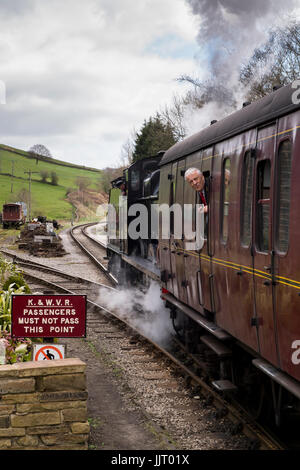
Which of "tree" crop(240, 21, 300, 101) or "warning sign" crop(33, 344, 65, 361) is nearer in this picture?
"warning sign" crop(33, 344, 65, 361)

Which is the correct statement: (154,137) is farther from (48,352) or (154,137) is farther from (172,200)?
(48,352)

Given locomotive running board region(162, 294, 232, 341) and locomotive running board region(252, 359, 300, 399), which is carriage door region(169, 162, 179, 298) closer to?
locomotive running board region(162, 294, 232, 341)

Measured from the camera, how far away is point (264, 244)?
520 cm

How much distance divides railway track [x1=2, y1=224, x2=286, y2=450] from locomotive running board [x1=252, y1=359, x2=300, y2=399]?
100 cm

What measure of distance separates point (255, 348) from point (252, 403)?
1998 millimetres

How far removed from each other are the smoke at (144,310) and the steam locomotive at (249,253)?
272 centimetres

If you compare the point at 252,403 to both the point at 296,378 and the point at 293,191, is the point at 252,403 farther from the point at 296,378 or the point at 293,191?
the point at 293,191

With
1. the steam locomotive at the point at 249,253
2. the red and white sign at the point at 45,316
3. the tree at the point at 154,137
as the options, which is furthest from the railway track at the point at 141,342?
the tree at the point at 154,137

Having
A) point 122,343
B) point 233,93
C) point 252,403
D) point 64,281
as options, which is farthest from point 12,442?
point 64,281

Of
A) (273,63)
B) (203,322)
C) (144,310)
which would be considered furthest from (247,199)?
(273,63)

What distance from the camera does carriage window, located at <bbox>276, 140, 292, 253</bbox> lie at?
15.3 feet

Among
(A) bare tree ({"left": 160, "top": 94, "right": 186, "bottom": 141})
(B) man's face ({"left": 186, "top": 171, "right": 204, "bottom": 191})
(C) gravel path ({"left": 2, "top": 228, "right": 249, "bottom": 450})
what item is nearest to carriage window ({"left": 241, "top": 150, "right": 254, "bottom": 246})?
(B) man's face ({"left": 186, "top": 171, "right": 204, "bottom": 191})
